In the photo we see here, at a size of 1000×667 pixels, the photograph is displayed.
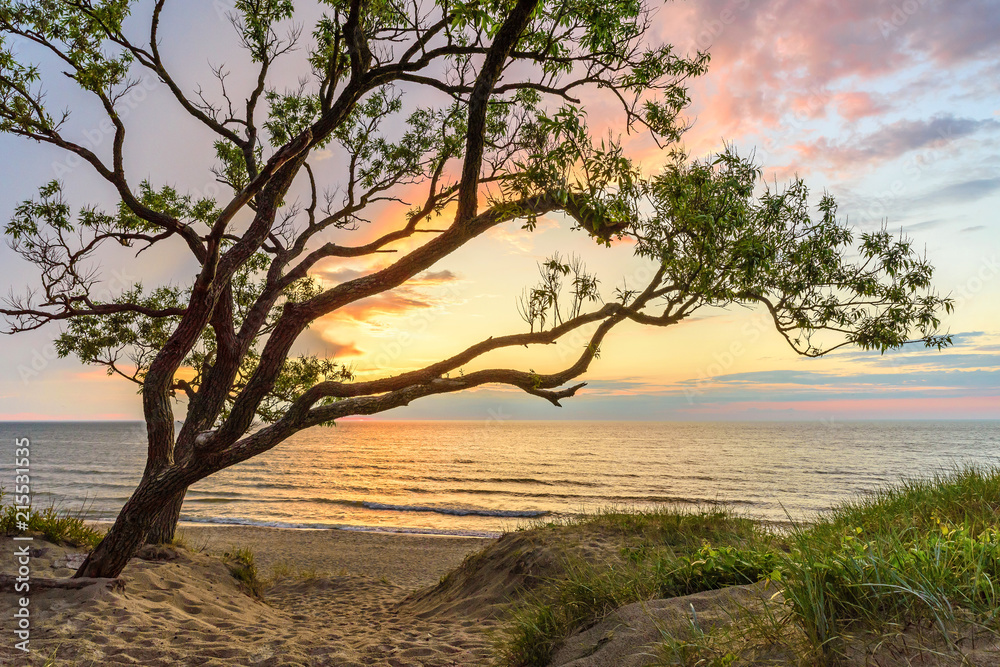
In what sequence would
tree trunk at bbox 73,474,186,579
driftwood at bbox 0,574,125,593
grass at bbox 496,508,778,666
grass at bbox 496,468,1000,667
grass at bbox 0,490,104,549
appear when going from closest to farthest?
grass at bbox 496,468,1000,667 → grass at bbox 496,508,778,666 → driftwood at bbox 0,574,125,593 → tree trunk at bbox 73,474,186,579 → grass at bbox 0,490,104,549

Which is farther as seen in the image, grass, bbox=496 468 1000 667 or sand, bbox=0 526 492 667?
sand, bbox=0 526 492 667

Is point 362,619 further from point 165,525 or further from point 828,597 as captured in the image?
point 828,597

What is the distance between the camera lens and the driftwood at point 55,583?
6.64 metres

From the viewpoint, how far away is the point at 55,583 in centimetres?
676

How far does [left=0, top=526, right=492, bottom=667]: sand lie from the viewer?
19.1ft

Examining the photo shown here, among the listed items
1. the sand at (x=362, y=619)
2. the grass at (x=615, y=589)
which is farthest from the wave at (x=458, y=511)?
the grass at (x=615, y=589)

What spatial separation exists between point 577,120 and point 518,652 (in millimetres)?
4877

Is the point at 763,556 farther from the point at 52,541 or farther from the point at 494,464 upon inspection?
the point at 494,464

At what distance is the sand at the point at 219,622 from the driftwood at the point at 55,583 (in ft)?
0.20

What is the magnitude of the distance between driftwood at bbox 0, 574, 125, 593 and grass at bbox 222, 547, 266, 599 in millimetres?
→ 3166

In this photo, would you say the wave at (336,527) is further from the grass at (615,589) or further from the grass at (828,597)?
the grass at (828,597)

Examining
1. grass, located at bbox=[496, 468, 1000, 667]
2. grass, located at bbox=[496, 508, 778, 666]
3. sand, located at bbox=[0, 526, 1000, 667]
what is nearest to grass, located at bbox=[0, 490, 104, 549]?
sand, located at bbox=[0, 526, 1000, 667]

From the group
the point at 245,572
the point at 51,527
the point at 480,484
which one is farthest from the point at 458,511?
the point at 51,527

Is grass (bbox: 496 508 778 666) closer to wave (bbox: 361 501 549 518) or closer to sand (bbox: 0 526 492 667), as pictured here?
sand (bbox: 0 526 492 667)
